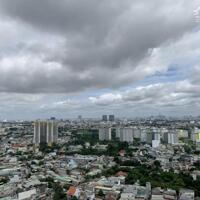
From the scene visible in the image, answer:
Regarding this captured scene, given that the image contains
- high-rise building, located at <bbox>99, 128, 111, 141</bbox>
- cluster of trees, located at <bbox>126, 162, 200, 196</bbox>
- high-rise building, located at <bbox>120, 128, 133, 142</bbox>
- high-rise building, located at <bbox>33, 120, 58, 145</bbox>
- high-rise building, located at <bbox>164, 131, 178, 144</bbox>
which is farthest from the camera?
high-rise building, located at <bbox>99, 128, 111, 141</bbox>

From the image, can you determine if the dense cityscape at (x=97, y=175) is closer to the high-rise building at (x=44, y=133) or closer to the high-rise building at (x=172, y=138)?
the high-rise building at (x=44, y=133)

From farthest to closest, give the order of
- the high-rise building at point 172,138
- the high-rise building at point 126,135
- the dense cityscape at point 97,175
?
1. the high-rise building at point 126,135
2. the high-rise building at point 172,138
3. the dense cityscape at point 97,175

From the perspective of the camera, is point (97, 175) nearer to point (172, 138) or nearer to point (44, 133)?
point (44, 133)

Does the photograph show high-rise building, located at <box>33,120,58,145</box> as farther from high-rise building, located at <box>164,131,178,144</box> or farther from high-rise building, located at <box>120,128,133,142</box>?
high-rise building, located at <box>164,131,178,144</box>

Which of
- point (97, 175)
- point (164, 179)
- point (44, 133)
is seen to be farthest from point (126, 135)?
point (164, 179)

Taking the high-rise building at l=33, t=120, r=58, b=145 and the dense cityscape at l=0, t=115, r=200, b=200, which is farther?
the high-rise building at l=33, t=120, r=58, b=145

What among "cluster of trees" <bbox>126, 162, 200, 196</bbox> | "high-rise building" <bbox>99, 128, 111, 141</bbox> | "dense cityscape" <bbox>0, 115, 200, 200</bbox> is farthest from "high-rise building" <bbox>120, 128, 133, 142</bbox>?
"cluster of trees" <bbox>126, 162, 200, 196</bbox>

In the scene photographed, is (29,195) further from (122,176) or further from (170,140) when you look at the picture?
(170,140)

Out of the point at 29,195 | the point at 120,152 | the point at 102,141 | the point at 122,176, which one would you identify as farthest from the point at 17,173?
the point at 102,141

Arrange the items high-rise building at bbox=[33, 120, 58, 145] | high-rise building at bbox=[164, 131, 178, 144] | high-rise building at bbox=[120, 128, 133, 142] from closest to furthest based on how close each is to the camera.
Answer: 1. high-rise building at bbox=[164, 131, 178, 144]
2. high-rise building at bbox=[33, 120, 58, 145]
3. high-rise building at bbox=[120, 128, 133, 142]

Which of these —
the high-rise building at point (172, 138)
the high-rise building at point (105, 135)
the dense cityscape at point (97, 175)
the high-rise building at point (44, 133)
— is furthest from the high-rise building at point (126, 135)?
the high-rise building at point (44, 133)

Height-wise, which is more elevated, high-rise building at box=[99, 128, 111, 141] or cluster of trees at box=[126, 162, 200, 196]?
high-rise building at box=[99, 128, 111, 141]

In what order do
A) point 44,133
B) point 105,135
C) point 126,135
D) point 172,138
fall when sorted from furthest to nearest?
point 105,135, point 126,135, point 44,133, point 172,138
